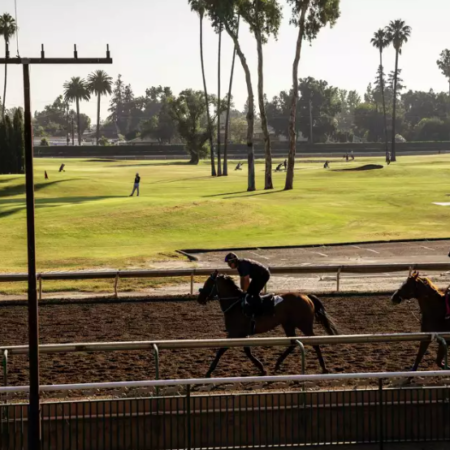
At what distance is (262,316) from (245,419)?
3577 millimetres

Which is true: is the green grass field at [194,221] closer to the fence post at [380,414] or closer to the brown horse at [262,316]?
the brown horse at [262,316]

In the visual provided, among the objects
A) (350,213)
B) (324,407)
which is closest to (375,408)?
(324,407)

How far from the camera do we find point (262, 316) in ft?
54.1

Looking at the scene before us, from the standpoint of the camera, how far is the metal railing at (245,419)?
1264 centimetres

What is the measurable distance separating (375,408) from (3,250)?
25478 mm

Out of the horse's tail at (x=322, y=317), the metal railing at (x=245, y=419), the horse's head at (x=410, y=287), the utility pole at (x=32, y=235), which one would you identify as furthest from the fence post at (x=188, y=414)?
the horse's head at (x=410, y=287)

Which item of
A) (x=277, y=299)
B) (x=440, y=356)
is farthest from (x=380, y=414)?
(x=277, y=299)

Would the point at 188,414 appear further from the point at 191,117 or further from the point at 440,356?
the point at 191,117

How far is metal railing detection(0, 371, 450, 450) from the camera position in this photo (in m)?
12.6

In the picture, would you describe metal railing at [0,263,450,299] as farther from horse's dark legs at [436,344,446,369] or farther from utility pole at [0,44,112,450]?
utility pole at [0,44,112,450]

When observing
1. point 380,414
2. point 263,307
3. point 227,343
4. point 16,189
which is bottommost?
point 16,189

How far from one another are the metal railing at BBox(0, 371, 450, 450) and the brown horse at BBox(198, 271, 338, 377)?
274 centimetres

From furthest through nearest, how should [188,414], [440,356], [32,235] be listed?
[440,356] → [32,235] → [188,414]

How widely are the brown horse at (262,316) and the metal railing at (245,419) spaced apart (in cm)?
274
